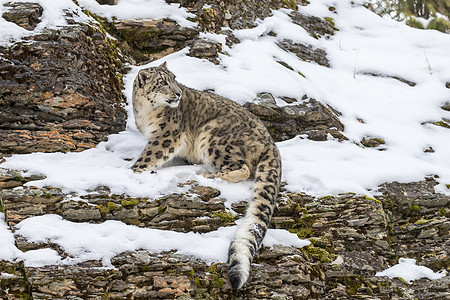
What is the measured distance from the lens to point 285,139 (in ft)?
29.2

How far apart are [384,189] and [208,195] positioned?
9.16ft

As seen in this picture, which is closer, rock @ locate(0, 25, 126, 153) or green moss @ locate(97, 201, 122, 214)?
green moss @ locate(97, 201, 122, 214)

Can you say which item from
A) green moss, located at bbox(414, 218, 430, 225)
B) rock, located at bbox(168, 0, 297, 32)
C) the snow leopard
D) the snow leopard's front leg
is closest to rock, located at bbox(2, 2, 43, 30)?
the snow leopard

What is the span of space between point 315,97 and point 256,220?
14.6 feet

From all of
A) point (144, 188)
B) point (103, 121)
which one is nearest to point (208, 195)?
point (144, 188)

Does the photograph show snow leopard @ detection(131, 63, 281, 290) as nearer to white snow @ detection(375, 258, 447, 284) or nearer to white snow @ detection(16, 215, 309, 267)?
white snow @ detection(16, 215, 309, 267)

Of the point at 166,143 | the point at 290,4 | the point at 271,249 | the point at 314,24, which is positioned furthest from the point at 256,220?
the point at 290,4

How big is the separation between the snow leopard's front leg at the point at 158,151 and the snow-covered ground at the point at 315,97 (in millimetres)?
276

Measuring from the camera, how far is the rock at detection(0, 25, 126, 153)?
744cm

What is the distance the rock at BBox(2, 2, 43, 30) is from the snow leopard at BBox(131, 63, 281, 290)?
2.08 m

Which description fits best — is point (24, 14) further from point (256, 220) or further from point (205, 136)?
point (256, 220)

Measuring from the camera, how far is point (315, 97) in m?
9.77

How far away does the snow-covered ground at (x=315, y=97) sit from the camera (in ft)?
20.5

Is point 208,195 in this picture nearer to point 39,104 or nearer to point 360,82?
point 39,104
